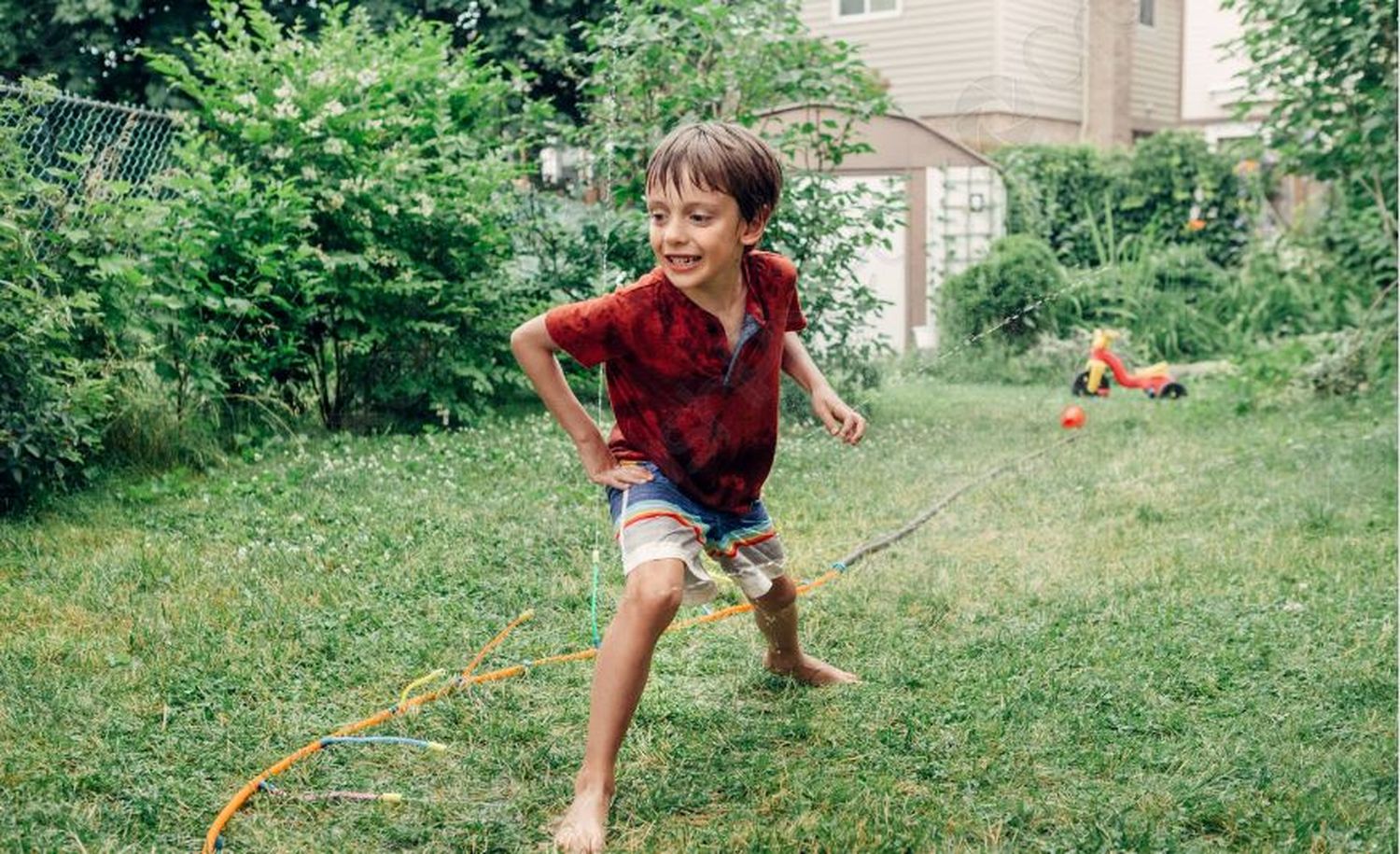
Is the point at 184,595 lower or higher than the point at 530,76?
lower

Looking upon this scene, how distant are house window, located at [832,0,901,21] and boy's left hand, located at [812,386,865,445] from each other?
1013 centimetres

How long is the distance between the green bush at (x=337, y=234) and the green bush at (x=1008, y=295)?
4.28m

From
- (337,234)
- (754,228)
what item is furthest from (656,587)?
(337,234)

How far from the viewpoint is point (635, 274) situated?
705 centimetres

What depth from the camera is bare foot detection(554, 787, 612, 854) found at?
2.22 meters

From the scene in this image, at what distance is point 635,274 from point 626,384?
14.8ft

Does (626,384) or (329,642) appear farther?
(329,642)

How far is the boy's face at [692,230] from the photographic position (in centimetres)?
244

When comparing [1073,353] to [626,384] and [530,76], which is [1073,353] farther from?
[626,384]

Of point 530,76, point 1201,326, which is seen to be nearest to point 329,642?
point 530,76

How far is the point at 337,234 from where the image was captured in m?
6.65

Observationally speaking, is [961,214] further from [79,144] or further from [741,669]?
[741,669]

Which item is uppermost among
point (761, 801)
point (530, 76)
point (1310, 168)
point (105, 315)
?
point (530, 76)

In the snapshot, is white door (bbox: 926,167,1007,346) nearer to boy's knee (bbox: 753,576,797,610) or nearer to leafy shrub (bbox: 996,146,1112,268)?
leafy shrub (bbox: 996,146,1112,268)
